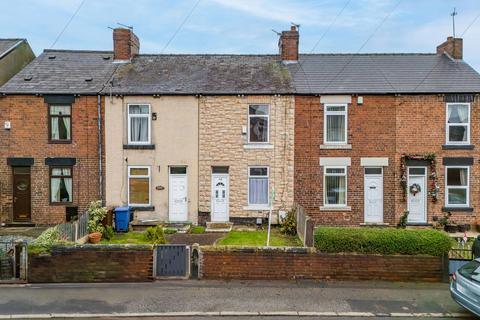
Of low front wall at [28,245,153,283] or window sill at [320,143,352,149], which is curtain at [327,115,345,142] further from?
low front wall at [28,245,153,283]

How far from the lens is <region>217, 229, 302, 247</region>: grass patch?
14.4 meters

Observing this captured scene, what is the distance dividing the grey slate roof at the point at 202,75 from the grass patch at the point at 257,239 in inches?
234

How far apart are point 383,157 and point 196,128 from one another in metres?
8.04

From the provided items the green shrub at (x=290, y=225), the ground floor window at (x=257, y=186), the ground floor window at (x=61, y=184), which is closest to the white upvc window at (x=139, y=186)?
the ground floor window at (x=61, y=184)

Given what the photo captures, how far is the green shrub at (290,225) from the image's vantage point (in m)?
16.3

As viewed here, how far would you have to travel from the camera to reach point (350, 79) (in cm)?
1897

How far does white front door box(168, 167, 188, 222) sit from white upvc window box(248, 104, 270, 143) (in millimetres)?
3288

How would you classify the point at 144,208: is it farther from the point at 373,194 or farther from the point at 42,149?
the point at 373,194

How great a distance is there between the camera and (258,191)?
18.3 metres

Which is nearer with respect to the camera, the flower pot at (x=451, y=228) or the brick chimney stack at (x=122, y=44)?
the flower pot at (x=451, y=228)

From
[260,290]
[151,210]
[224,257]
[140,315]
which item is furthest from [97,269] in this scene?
[151,210]

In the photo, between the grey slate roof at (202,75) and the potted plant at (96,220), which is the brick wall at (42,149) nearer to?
the potted plant at (96,220)

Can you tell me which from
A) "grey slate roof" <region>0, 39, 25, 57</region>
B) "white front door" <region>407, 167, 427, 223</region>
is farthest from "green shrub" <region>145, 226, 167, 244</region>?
"grey slate roof" <region>0, 39, 25, 57</region>

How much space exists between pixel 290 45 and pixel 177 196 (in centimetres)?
909
